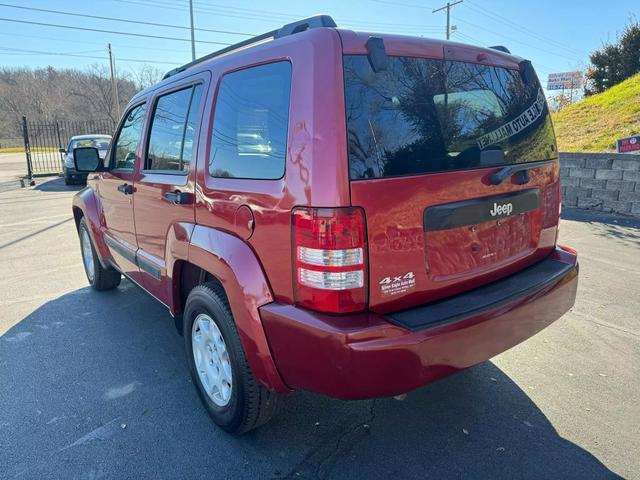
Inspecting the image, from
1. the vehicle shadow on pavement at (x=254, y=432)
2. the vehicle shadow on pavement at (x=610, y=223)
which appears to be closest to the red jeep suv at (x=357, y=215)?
the vehicle shadow on pavement at (x=254, y=432)

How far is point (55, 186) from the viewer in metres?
15.9

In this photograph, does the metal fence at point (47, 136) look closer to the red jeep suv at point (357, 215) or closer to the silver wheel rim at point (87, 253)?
the silver wheel rim at point (87, 253)

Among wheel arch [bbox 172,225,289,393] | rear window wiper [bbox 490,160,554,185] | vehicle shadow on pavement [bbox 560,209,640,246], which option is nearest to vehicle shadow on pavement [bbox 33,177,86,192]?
vehicle shadow on pavement [bbox 560,209,640,246]

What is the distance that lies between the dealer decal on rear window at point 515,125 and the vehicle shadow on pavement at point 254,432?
5.27 ft

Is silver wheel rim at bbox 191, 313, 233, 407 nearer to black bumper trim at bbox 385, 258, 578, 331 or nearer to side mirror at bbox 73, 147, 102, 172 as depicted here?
black bumper trim at bbox 385, 258, 578, 331

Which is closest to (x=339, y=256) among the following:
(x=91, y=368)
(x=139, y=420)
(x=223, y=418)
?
(x=223, y=418)

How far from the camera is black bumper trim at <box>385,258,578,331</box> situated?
2.02 meters

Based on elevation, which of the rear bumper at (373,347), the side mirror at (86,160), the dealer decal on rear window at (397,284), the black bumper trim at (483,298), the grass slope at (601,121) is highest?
the grass slope at (601,121)

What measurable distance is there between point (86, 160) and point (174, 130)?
174cm

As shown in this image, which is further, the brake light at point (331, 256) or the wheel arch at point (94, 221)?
the wheel arch at point (94, 221)

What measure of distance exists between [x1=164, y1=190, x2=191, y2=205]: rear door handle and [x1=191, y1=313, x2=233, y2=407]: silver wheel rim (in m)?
0.69

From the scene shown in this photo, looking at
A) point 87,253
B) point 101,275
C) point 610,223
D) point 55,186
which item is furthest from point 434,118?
point 55,186

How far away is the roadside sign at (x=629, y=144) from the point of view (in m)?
7.82

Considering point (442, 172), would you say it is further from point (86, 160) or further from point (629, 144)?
point (629, 144)
